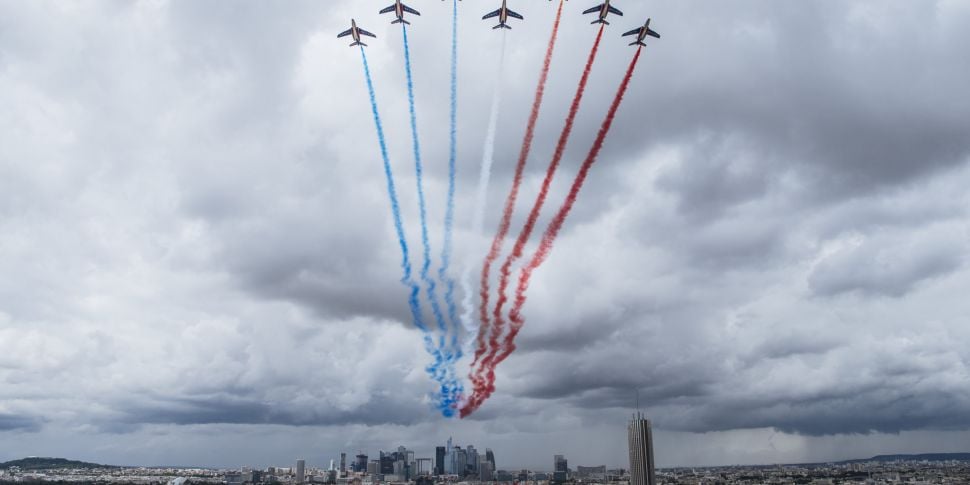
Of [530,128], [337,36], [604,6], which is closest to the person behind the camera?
[530,128]

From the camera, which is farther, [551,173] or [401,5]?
[401,5]

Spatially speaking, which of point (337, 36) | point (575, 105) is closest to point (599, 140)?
point (575, 105)

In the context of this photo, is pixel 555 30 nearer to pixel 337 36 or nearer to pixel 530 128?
pixel 530 128

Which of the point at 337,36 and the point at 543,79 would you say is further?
the point at 337,36

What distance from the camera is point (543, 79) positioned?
15838cm

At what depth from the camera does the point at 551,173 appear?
158 metres

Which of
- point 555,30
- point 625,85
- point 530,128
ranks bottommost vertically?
point 530,128

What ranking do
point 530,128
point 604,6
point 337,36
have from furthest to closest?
1. point 337,36
2. point 604,6
3. point 530,128

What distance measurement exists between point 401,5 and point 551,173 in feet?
191

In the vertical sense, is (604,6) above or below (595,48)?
above

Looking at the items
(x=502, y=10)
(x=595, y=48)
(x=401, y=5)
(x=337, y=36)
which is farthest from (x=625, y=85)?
(x=337, y=36)

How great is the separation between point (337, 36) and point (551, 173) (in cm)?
6956

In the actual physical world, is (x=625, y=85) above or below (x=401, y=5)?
below

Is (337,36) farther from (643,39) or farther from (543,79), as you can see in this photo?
(643,39)
